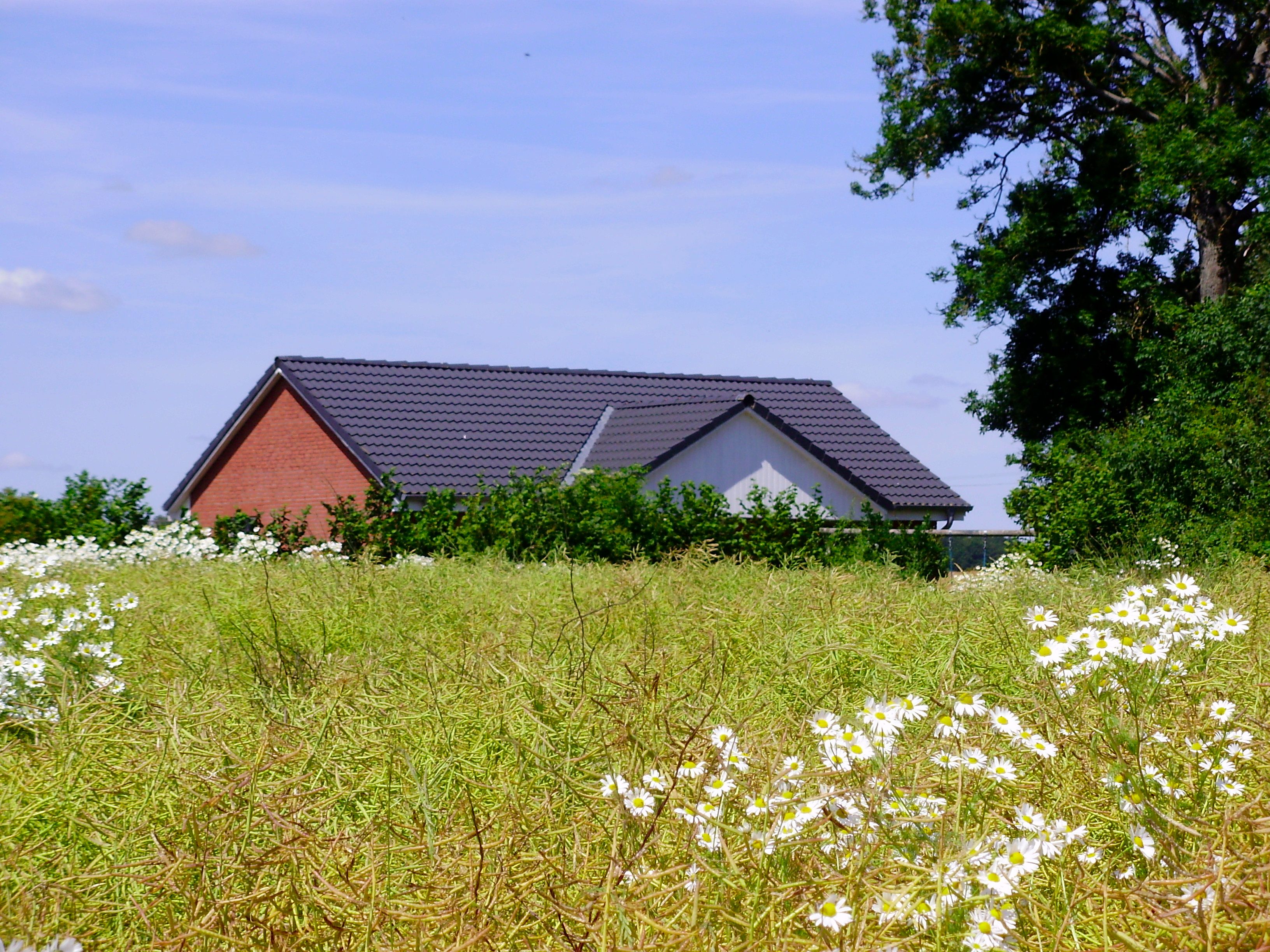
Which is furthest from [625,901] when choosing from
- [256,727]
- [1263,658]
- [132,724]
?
[1263,658]

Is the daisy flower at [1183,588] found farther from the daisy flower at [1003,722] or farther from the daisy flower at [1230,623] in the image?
the daisy flower at [1003,722]

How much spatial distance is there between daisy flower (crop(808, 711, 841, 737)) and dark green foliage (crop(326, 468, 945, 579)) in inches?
365

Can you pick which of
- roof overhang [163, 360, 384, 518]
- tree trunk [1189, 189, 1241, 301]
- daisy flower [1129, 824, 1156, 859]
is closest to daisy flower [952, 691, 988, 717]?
daisy flower [1129, 824, 1156, 859]

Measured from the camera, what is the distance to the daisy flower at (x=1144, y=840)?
340 centimetres

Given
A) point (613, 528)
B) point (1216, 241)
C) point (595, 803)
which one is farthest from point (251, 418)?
point (595, 803)

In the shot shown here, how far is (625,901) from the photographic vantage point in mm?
→ 3018

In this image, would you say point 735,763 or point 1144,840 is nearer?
point 1144,840

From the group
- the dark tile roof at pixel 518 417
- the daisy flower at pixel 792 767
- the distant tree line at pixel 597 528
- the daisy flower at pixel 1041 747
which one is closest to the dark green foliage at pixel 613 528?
the distant tree line at pixel 597 528

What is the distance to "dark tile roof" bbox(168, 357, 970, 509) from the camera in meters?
22.7

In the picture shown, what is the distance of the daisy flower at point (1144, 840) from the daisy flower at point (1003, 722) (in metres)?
0.47

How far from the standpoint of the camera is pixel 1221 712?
415 cm

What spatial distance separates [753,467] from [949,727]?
1983 cm

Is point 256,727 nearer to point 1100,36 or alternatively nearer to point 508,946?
point 508,946

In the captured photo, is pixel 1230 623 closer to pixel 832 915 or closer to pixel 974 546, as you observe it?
pixel 832 915
